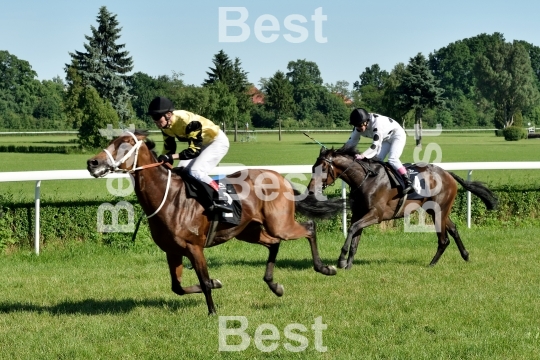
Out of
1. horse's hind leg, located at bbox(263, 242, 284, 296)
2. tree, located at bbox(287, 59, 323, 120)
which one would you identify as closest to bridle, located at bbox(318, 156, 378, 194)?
horse's hind leg, located at bbox(263, 242, 284, 296)

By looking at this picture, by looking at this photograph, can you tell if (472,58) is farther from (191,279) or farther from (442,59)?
(191,279)

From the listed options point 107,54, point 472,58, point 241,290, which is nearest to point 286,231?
point 241,290

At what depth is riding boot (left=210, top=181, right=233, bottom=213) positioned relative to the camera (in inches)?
229

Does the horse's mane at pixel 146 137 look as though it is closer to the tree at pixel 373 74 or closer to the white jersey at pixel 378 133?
the white jersey at pixel 378 133

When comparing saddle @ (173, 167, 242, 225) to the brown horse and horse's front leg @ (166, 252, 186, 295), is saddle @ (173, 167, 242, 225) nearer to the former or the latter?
the brown horse

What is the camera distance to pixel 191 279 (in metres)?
7.43

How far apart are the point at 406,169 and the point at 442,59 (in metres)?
102

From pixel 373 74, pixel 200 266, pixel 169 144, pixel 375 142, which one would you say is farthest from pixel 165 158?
pixel 373 74

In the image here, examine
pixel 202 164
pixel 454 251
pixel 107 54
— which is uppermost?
pixel 107 54

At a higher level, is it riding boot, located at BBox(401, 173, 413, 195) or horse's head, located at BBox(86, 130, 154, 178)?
horse's head, located at BBox(86, 130, 154, 178)

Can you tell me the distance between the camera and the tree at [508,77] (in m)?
78.0

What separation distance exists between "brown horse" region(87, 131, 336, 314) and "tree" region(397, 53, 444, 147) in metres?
43.4

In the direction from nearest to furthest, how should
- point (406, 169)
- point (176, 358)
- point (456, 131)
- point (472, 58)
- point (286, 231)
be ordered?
point (176, 358)
point (286, 231)
point (406, 169)
point (456, 131)
point (472, 58)

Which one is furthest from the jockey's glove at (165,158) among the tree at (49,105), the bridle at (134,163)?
the tree at (49,105)
